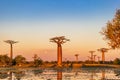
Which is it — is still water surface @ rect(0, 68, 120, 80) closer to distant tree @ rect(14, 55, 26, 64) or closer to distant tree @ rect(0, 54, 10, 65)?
distant tree @ rect(0, 54, 10, 65)

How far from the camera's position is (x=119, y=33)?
3953 centimetres

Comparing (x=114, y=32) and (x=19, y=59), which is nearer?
(x=114, y=32)

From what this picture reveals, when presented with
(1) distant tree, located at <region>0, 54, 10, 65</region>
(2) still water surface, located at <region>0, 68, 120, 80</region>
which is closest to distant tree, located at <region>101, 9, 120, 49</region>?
(2) still water surface, located at <region>0, 68, 120, 80</region>

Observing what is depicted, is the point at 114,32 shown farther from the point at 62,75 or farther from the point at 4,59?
the point at 4,59

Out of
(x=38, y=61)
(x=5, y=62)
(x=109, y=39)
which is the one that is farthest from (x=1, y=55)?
(x=109, y=39)

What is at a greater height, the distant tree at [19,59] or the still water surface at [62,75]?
the distant tree at [19,59]

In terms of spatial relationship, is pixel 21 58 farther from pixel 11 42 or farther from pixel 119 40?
pixel 119 40

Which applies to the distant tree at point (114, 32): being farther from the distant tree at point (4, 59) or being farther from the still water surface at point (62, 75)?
the distant tree at point (4, 59)

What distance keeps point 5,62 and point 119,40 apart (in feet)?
158

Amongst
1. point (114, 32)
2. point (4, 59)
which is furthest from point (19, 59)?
point (114, 32)

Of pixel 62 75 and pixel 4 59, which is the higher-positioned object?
pixel 4 59

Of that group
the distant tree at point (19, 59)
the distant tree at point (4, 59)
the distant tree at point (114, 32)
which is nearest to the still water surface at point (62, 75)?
the distant tree at point (114, 32)

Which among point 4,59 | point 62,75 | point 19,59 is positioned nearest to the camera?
point 62,75

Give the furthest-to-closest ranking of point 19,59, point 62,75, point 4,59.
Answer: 1. point 19,59
2. point 4,59
3. point 62,75
